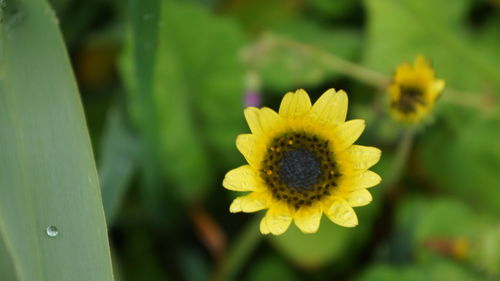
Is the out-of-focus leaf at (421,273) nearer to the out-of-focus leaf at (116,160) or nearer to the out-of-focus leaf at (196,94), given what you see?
the out-of-focus leaf at (196,94)

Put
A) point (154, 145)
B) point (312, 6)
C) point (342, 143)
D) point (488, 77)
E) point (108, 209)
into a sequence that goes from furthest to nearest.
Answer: point (312, 6)
point (488, 77)
point (154, 145)
point (108, 209)
point (342, 143)

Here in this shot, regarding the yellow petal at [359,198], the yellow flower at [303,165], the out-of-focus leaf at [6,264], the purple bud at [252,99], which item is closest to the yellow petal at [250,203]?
the yellow flower at [303,165]

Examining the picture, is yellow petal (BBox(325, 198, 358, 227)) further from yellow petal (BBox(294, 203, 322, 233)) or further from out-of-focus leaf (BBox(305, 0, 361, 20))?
out-of-focus leaf (BBox(305, 0, 361, 20))

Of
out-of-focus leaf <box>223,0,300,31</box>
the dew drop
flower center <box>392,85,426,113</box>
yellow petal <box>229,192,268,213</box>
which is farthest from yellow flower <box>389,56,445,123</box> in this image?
out-of-focus leaf <box>223,0,300,31</box>

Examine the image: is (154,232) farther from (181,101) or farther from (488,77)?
(488,77)

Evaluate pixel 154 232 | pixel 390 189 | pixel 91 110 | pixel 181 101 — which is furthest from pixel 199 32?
pixel 390 189
